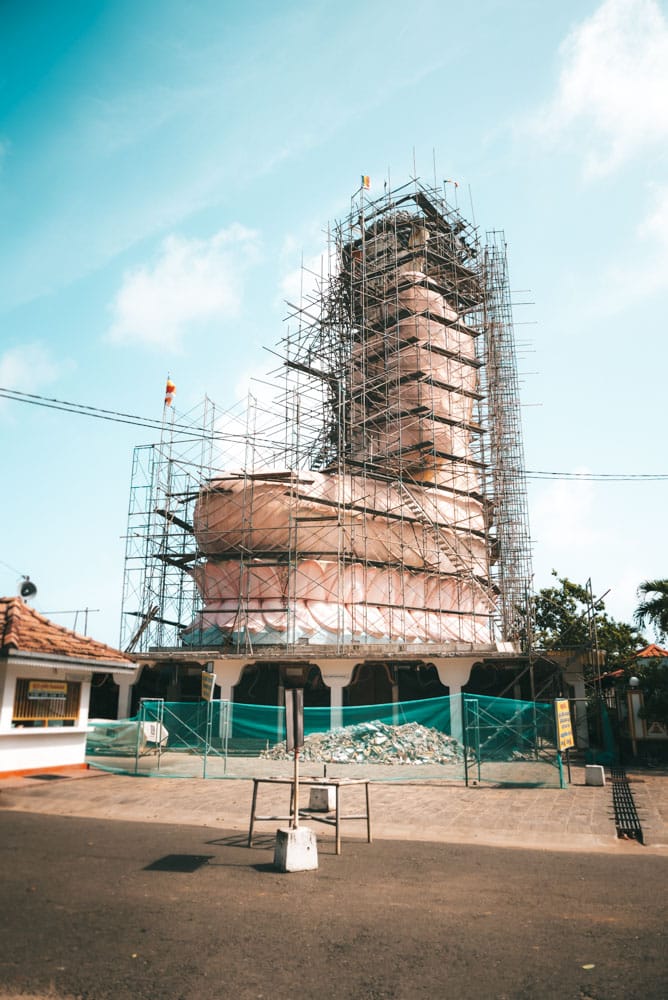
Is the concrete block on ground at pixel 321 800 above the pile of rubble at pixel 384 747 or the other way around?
the other way around

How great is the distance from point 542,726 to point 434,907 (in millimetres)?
10671

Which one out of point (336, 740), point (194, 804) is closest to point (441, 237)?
point (336, 740)

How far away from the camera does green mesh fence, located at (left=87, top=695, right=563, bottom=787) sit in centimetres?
1638

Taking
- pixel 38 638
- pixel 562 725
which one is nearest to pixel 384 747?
pixel 562 725

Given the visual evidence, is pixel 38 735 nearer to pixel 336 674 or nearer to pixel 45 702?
pixel 45 702

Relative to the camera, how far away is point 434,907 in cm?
659

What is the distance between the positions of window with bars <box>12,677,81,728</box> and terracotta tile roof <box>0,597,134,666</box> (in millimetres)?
859

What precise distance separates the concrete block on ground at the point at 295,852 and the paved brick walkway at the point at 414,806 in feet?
7.25

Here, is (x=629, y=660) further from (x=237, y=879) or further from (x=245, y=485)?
(x=237, y=879)

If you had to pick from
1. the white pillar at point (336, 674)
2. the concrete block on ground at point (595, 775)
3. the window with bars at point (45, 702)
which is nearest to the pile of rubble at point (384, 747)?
the concrete block on ground at point (595, 775)

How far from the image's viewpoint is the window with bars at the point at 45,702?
50.6 ft

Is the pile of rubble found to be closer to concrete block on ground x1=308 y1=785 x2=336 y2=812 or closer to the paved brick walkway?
the paved brick walkway

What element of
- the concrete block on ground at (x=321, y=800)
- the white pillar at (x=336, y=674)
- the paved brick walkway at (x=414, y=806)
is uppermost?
the white pillar at (x=336, y=674)

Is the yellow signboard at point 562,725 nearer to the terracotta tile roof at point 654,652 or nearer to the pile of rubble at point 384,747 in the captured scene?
the pile of rubble at point 384,747
